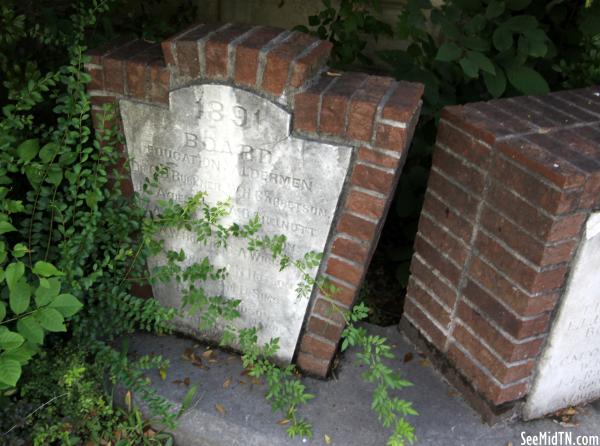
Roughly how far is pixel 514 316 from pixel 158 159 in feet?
4.25

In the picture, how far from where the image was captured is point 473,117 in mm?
2055

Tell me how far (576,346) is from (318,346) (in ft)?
2.93

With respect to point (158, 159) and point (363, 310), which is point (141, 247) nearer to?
point (158, 159)

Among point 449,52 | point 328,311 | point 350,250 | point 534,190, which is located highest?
point 449,52

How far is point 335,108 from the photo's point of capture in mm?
1888

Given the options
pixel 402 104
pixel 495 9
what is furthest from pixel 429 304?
pixel 495 9

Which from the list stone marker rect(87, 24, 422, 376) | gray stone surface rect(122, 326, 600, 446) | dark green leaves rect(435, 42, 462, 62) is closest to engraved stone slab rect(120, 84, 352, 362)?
stone marker rect(87, 24, 422, 376)

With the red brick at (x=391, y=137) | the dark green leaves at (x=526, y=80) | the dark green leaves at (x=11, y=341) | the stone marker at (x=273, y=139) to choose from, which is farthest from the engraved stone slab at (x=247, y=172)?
the dark green leaves at (x=526, y=80)

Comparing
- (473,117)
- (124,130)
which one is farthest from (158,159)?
(473,117)

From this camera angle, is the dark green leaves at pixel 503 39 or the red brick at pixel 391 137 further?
the dark green leaves at pixel 503 39

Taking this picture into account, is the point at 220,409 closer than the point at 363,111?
No

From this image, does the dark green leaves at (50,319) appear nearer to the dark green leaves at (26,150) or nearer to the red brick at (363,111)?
the dark green leaves at (26,150)

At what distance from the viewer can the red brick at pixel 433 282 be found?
2.27m

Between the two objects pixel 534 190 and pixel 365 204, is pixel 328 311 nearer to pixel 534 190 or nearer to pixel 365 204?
pixel 365 204
